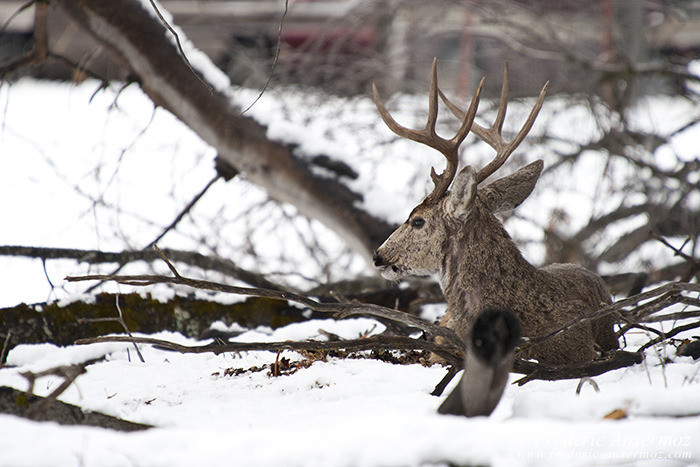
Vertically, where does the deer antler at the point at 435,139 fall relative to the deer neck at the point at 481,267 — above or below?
above

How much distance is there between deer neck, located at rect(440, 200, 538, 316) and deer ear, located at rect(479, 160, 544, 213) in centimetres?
16

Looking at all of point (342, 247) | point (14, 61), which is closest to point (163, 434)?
point (14, 61)

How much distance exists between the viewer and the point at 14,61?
177 inches

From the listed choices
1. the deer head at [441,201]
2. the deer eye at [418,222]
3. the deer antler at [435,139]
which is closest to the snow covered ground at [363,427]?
the deer head at [441,201]

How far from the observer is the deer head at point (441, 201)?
2828mm

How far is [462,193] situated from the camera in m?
2.77

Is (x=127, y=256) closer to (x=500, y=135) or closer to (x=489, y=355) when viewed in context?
(x=500, y=135)

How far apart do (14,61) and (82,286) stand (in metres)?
1.62

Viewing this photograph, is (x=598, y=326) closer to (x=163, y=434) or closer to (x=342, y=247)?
(x=163, y=434)

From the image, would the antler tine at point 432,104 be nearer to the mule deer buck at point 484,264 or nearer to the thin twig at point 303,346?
the mule deer buck at point 484,264

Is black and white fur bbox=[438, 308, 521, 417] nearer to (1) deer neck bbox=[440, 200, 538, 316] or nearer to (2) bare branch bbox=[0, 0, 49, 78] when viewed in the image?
(1) deer neck bbox=[440, 200, 538, 316]

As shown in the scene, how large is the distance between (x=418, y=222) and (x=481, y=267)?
39 centimetres

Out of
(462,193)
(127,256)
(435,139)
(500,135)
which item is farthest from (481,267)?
(127,256)

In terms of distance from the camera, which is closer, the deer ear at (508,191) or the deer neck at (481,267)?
the deer neck at (481,267)
